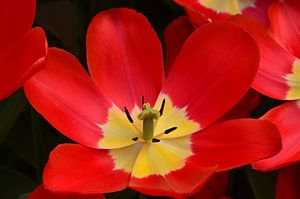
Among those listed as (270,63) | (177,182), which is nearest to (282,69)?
(270,63)

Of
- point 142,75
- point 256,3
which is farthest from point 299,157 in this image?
point 256,3

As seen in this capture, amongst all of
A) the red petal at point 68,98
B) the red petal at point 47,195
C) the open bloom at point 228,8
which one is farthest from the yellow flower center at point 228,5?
the red petal at point 47,195

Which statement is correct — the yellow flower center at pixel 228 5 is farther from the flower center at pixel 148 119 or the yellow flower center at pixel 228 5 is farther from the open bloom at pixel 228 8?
the flower center at pixel 148 119

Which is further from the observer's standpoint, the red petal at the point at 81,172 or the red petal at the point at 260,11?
the red petal at the point at 260,11

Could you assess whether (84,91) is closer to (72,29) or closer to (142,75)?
(142,75)

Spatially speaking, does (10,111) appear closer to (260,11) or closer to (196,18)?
(196,18)

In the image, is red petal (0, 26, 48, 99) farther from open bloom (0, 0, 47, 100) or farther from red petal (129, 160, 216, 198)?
red petal (129, 160, 216, 198)

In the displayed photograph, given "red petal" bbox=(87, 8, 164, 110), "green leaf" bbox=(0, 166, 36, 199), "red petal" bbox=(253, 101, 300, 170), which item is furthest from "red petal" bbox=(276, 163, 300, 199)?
"green leaf" bbox=(0, 166, 36, 199)
